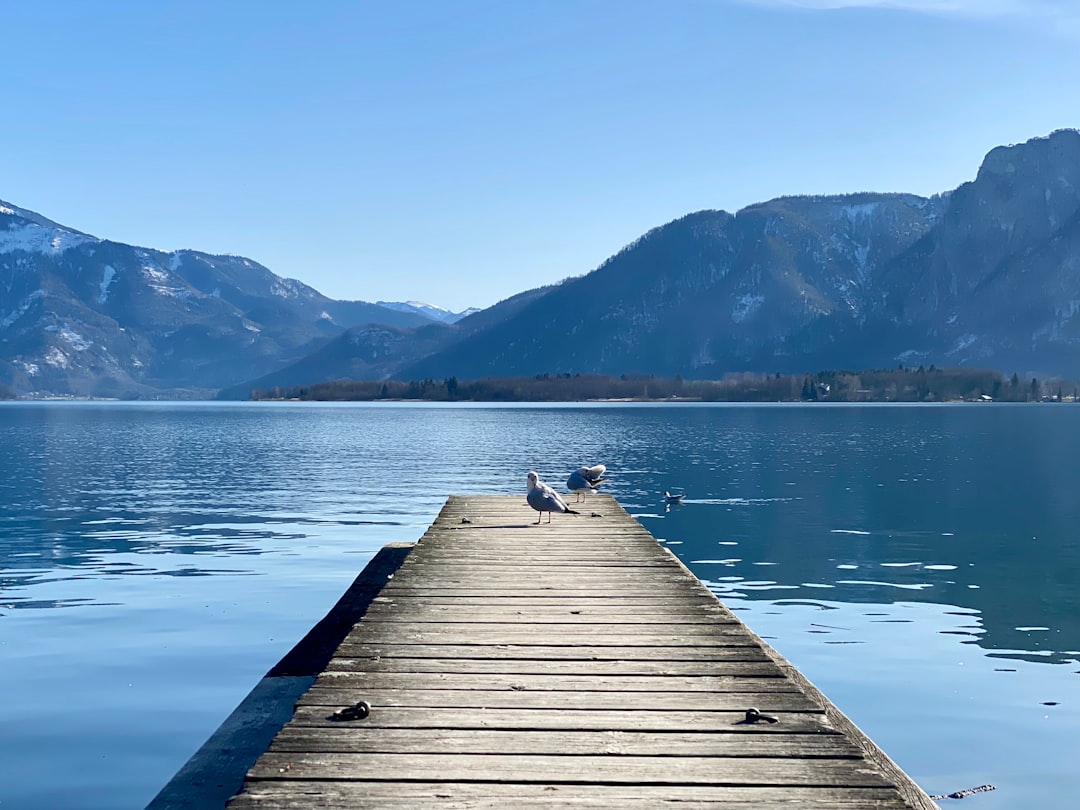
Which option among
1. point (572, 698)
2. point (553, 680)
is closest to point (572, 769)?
point (572, 698)

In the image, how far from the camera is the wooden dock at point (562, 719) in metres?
7.61

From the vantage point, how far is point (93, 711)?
1806 cm

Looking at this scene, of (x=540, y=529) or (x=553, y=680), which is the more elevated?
(x=553, y=680)

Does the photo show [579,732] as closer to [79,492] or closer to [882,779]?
[882,779]

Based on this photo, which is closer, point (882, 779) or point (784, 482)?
point (882, 779)

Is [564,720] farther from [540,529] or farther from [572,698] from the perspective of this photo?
[540,529]

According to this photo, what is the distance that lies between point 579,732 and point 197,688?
13084 millimetres

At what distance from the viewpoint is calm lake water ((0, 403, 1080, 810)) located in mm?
16453

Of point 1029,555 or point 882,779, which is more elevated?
point 882,779

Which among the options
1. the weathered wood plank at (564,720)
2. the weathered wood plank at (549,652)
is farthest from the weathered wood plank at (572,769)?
the weathered wood plank at (549,652)

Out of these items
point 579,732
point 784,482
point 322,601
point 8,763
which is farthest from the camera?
point 784,482

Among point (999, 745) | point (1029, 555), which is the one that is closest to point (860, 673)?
point (999, 745)

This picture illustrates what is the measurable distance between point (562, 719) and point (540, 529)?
15580 millimetres

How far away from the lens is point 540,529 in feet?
81.5
